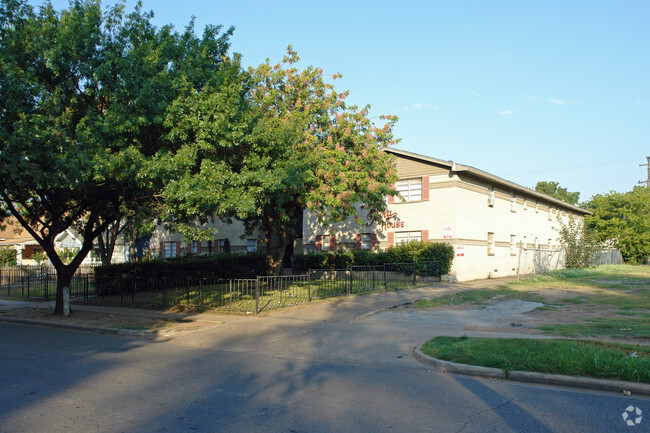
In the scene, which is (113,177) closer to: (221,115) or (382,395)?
(221,115)

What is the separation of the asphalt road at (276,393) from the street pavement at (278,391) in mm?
20

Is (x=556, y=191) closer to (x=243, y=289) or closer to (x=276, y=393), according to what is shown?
(x=243, y=289)

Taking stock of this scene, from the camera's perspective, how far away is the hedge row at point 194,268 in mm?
22125

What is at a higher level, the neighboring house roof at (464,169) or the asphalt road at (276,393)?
the neighboring house roof at (464,169)

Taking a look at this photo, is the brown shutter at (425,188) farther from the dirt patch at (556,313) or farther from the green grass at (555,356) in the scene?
the green grass at (555,356)

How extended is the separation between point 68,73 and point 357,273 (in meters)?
12.6

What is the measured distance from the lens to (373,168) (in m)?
20.8

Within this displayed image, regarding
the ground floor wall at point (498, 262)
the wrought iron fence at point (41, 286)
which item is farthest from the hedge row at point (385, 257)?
the wrought iron fence at point (41, 286)

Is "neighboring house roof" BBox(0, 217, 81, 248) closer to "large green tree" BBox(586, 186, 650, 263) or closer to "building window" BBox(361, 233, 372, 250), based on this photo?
"building window" BBox(361, 233, 372, 250)

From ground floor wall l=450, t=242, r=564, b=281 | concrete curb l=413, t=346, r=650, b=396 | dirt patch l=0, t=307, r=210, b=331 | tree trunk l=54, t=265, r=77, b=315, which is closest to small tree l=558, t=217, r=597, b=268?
ground floor wall l=450, t=242, r=564, b=281

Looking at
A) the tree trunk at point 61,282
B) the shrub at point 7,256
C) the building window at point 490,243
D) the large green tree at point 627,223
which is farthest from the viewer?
the large green tree at point 627,223

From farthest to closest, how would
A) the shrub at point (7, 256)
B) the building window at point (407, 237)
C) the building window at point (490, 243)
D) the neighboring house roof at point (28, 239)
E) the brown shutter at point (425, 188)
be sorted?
the shrub at point (7, 256)
the neighboring house roof at point (28, 239)
the building window at point (490, 243)
the building window at point (407, 237)
the brown shutter at point (425, 188)

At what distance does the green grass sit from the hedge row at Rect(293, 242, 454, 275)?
49.1ft

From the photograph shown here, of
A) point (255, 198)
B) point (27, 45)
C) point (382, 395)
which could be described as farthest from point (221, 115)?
point (382, 395)
